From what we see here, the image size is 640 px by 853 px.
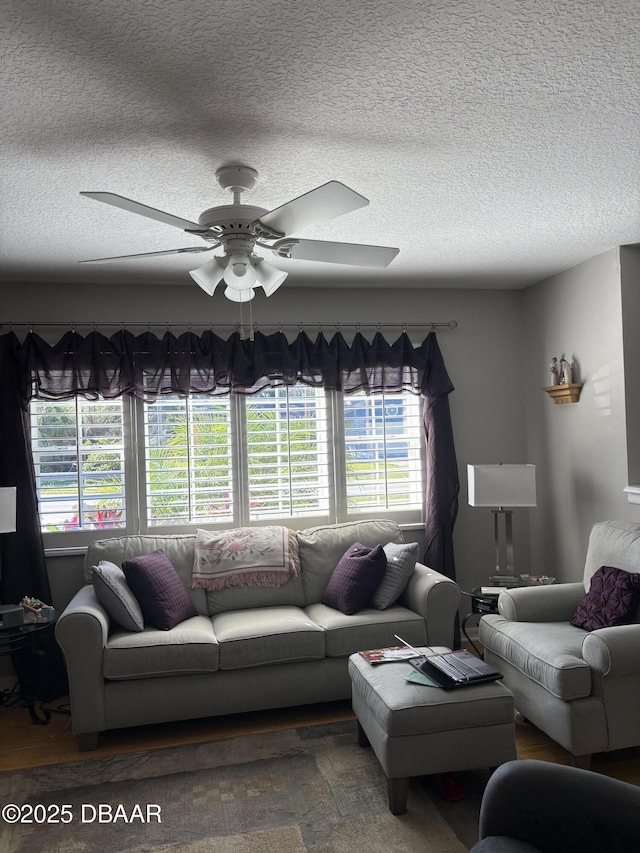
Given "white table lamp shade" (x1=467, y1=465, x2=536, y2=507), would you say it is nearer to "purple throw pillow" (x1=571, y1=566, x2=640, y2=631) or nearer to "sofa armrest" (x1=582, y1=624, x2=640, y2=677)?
"purple throw pillow" (x1=571, y1=566, x2=640, y2=631)

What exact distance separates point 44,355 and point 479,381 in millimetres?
3109

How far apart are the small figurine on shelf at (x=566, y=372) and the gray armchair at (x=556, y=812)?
305cm

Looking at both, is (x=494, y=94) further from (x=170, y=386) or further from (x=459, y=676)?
(x=170, y=386)

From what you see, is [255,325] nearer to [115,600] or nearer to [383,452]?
[383,452]

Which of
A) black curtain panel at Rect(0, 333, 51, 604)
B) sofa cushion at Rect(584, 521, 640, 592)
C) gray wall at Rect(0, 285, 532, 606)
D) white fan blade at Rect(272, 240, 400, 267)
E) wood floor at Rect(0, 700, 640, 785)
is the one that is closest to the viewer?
white fan blade at Rect(272, 240, 400, 267)

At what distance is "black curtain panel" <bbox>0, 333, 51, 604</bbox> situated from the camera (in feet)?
13.6

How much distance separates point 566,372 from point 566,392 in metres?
0.13

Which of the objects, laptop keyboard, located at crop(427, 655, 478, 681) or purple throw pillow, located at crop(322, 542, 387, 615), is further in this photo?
purple throw pillow, located at crop(322, 542, 387, 615)

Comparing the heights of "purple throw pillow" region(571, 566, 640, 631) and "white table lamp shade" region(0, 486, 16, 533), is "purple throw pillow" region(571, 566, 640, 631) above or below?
below

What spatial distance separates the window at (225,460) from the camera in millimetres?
4406

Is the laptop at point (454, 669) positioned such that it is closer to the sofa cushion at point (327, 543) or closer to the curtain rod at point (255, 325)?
the sofa cushion at point (327, 543)

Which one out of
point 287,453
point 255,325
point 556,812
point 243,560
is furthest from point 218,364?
point 556,812

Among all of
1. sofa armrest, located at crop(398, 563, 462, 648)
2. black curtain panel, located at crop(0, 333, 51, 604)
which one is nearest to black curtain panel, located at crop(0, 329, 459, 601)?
black curtain panel, located at crop(0, 333, 51, 604)

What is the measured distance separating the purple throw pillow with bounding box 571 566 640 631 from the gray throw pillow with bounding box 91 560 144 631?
2.36 m
